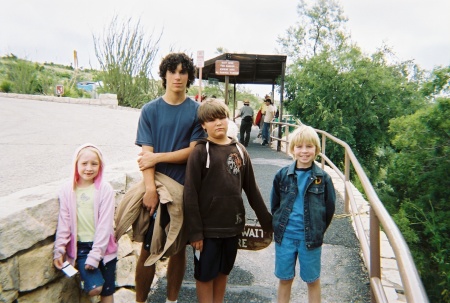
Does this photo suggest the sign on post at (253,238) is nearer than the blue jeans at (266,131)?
Yes

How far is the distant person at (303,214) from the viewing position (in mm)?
2338

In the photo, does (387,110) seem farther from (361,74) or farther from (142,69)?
(142,69)

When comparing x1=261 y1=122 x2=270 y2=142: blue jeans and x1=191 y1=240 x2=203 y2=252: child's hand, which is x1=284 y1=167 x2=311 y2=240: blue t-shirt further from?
x1=261 y1=122 x2=270 y2=142: blue jeans

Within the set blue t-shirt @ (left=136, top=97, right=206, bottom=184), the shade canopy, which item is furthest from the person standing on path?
the shade canopy

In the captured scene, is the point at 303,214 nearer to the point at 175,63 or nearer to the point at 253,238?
the point at 253,238

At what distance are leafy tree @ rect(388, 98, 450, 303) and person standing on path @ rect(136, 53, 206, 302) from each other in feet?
37.3

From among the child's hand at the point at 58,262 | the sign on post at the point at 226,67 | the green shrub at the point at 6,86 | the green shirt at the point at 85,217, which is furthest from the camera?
the green shrub at the point at 6,86

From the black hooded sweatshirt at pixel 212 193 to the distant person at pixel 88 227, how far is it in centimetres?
52

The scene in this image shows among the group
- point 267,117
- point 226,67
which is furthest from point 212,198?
point 267,117

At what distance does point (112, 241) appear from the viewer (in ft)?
7.72

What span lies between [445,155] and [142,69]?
453 inches

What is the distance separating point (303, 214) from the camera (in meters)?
2.35

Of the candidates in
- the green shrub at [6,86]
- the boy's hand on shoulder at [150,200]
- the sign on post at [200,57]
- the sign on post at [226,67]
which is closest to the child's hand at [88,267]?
the boy's hand on shoulder at [150,200]

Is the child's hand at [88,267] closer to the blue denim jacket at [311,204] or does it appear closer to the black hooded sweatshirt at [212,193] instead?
the black hooded sweatshirt at [212,193]
